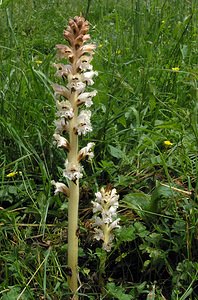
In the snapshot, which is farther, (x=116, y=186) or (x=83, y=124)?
(x=116, y=186)

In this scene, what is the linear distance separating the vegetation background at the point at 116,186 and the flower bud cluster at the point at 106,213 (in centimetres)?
7

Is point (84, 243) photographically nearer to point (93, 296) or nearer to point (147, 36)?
point (93, 296)

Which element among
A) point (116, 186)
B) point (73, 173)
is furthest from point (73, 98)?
point (116, 186)

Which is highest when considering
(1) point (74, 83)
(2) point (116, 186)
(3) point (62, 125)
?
(1) point (74, 83)

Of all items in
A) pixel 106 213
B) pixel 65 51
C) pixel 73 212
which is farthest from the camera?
pixel 106 213

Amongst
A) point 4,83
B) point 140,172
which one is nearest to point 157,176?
point 140,172

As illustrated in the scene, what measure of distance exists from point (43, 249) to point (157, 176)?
646 millimetres

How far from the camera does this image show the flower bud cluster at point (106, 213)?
84.1 inches

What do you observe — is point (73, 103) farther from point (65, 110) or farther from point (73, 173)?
point (73, 173)

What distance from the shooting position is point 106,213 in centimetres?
213

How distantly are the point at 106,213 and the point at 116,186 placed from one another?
0.51m

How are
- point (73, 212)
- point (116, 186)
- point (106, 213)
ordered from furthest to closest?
point (116, 186)
point (106, 213)
point (73, 212)

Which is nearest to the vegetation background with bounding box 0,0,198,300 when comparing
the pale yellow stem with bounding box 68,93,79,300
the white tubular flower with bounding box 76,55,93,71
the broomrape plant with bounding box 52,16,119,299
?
the pale yellow stem with bounding box 68,93,79,300

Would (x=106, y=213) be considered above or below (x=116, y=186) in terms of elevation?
above
